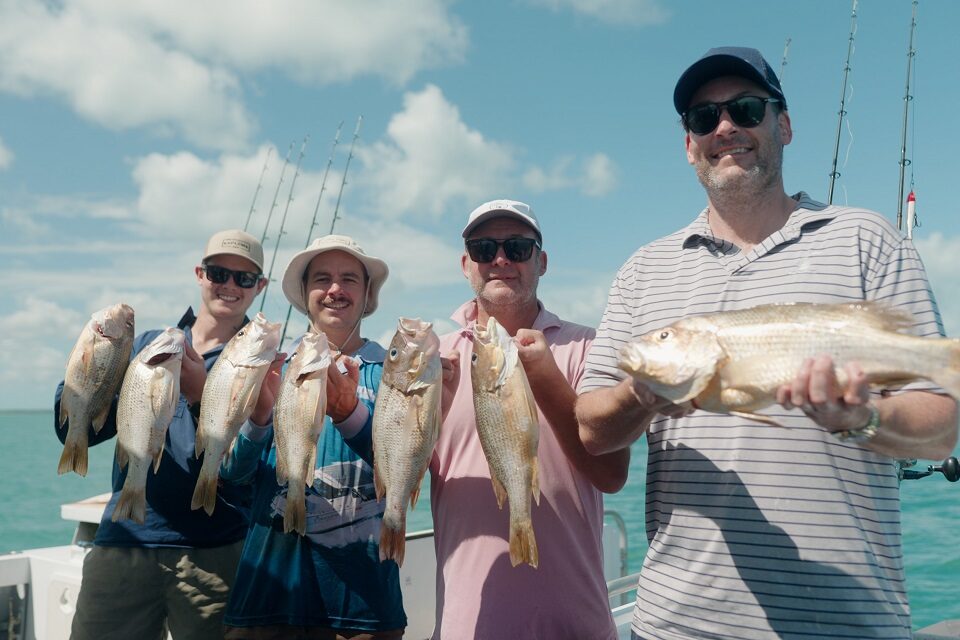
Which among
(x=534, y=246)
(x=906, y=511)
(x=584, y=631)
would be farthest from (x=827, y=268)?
(x=906, y=511)

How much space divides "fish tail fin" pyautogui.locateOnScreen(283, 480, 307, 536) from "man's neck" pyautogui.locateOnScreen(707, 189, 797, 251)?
2201 millimetres

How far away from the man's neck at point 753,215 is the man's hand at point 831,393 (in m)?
0.82

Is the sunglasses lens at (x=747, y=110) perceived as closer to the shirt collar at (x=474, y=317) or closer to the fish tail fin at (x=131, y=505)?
the shirt collar at (x=474, y=317)

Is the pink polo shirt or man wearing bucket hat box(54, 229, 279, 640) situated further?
man wearing bucket hat box(54, 229, 279, 640)

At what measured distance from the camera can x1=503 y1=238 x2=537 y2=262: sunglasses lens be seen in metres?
3.80

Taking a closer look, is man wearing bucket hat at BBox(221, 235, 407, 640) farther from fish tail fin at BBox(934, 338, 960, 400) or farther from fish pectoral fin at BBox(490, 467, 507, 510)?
fish tail fin at BBox(934, 338, 960, 400)

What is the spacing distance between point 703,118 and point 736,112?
0.12 metres

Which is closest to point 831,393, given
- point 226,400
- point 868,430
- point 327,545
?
point 868,430

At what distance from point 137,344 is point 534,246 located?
2.52 m

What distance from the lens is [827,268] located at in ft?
8.80

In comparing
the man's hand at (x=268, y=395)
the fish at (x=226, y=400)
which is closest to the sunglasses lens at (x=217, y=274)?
the man's hand at (x=268, y=395)

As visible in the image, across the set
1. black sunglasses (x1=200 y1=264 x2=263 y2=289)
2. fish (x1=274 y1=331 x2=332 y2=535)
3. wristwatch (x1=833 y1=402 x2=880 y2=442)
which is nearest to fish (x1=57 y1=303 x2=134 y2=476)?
black sunglasses (x1=200 y1=264 x2=263 y2=289)

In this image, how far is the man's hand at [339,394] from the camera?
3629 millimetres

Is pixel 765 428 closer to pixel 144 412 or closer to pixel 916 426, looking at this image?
pixel 916 426
